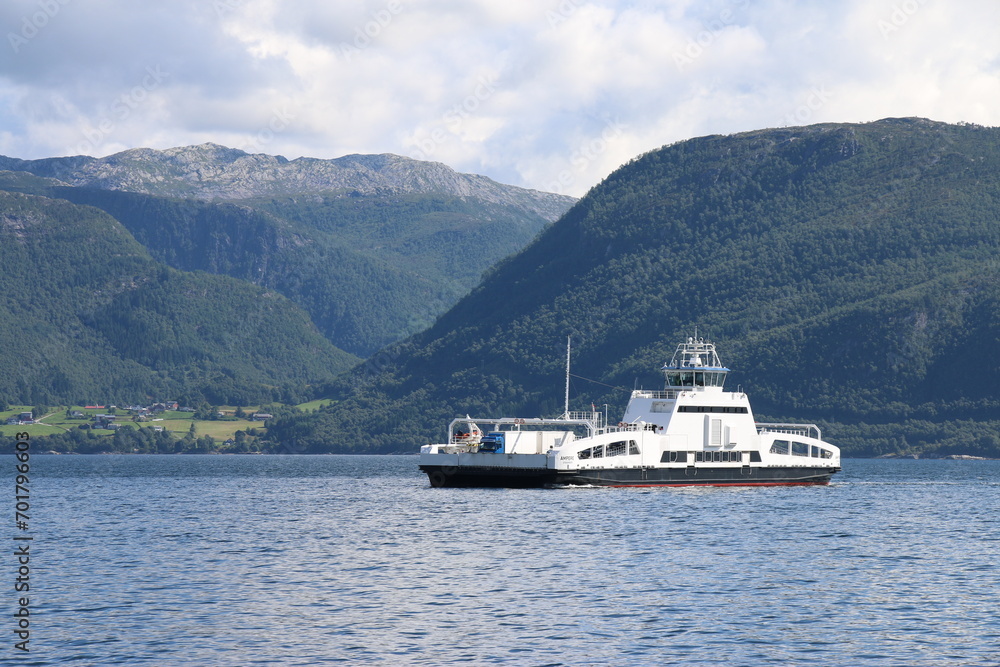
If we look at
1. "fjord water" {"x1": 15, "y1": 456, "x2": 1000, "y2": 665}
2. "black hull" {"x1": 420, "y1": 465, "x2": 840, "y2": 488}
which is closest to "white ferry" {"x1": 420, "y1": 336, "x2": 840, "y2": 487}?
"black hull" {"x1": 420, "y1": 465, "x2": 840, "y2": 488}

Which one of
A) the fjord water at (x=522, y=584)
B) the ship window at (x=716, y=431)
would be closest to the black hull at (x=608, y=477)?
the ship window at (x=716, y=431)

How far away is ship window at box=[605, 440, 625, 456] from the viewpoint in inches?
3885

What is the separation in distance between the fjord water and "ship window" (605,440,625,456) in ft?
19.4

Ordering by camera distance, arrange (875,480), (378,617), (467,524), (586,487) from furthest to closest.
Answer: (875,480), (586,487), (467,524), (378,617)

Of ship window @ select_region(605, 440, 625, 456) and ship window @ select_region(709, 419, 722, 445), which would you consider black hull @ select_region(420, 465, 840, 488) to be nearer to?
ship window @ select_region(605, 440, 625, 456)

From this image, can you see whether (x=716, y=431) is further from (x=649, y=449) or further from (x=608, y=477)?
(x=608, y=477)

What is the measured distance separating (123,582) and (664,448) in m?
56.5

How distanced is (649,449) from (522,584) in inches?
1988

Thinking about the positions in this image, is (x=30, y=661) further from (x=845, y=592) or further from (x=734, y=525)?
(x=734, y=525)

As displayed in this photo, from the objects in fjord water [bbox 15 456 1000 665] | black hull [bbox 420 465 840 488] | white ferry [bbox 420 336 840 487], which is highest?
white ferry [bbox 420 336 840 487]

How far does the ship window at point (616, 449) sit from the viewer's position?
324 feet

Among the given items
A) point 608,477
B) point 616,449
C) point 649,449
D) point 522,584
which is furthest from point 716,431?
point 522,584

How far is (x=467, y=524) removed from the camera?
74188 millimetres

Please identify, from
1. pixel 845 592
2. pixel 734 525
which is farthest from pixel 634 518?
pixel 845 592
